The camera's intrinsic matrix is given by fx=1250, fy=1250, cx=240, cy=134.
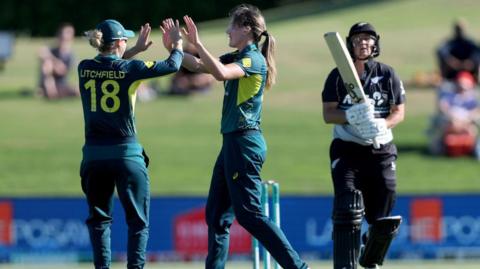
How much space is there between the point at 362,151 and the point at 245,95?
1010 mm

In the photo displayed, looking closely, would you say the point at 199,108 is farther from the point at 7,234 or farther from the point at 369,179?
the point at 369,179

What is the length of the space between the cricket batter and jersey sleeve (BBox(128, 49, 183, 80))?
3.90 ft

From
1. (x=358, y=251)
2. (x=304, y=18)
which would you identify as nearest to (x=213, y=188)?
(x=358, y=251)

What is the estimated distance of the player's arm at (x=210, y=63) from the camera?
7973 millimetres

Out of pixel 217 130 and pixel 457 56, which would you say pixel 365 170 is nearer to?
pixel 457 56

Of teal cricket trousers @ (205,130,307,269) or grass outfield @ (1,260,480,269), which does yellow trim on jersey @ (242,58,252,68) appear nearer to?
teal cricket trousers @ (205,130,307,269)

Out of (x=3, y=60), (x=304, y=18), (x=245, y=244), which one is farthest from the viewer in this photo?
(x=304, y=18)

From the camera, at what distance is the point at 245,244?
13.5m

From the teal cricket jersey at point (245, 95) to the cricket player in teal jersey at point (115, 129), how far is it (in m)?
0.44

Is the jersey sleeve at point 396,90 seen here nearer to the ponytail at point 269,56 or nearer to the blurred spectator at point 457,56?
the ponytail at point 269,56

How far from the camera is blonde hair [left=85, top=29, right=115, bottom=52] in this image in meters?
8.26

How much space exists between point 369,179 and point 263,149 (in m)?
0.87

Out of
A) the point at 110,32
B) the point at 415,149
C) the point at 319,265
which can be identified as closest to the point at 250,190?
the point at 110,32

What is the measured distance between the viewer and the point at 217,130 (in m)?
20.8
